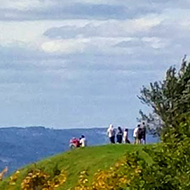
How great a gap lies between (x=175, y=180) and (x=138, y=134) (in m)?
34.9

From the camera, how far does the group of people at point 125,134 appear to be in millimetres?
56562

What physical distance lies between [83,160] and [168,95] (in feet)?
40.4

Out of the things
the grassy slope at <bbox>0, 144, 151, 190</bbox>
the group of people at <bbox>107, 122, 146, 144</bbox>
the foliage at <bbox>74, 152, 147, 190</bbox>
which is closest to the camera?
the foliage at <bbox>74, 152, 147, 190</bbox>


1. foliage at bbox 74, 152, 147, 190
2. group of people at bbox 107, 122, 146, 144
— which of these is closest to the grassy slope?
group of people at bbox 107, 122, 146, 144

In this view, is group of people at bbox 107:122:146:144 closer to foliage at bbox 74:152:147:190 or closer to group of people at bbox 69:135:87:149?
group of people at bbox 69:135:87:149

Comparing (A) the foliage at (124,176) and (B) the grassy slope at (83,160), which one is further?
(B) the grassy slope at (83,160)

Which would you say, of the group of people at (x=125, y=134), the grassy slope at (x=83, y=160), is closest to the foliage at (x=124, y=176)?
the grassy slope at (x=83, y=160)

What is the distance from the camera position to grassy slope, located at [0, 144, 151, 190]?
47872 mm

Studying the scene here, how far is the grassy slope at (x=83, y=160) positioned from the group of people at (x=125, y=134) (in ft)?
6.24

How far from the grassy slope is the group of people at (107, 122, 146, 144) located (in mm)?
1902

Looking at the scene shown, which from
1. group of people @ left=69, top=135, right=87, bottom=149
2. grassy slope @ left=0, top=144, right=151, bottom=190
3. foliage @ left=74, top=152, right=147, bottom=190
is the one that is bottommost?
foliage @ left=74, top=152, right=147, bottom=190

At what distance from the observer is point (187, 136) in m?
22.5

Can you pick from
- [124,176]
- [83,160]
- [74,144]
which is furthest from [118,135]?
[124,176]

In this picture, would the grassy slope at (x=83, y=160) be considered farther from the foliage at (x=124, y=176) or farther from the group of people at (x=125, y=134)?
the foliage at (x=124, y=176)
